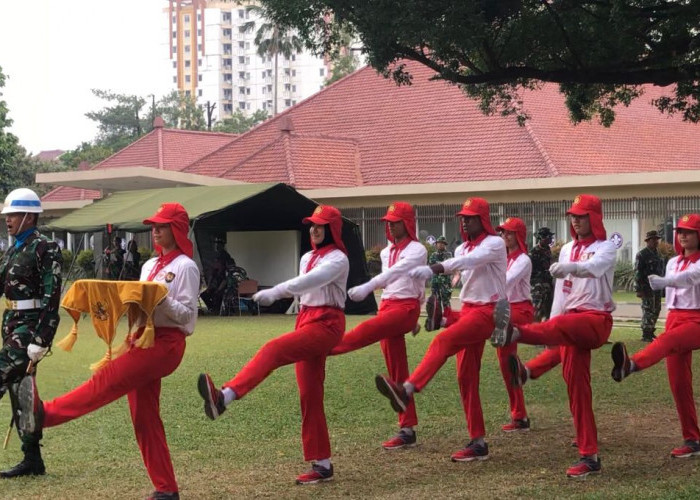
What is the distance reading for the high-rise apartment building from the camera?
507ft

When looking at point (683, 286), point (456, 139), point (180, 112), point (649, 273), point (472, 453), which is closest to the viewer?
point (683, 286)

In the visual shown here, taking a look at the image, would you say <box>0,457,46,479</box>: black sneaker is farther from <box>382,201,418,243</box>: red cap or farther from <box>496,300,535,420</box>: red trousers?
<box>496,300,535,420</box>: red trousers

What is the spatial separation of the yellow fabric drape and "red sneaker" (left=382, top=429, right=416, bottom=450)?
3.27m

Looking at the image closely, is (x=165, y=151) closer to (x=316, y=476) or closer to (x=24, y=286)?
(x=24, y=286)

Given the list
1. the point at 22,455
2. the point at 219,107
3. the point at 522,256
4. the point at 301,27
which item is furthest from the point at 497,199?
the point at 219,107

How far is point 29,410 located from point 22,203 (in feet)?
6.62

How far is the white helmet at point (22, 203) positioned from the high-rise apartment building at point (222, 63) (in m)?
145

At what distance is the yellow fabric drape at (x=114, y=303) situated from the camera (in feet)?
23.1

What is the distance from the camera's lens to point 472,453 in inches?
362

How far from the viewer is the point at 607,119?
21.4 meters

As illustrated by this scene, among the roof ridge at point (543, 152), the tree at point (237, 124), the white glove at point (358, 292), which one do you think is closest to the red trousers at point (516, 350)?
the white glove at point (358, 292)

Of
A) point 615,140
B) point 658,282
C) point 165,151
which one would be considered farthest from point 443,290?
point 165,151

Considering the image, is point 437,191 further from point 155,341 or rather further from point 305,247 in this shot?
point 155,341

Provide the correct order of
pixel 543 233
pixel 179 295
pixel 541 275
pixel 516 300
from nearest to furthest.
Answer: pixel 179 295
pixel 516 300
pixel 543 233
pixel 541 275
